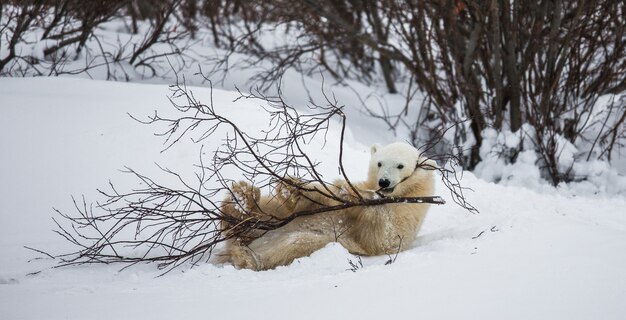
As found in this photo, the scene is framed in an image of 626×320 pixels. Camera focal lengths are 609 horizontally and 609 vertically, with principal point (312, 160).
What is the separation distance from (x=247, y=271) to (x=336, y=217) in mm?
743

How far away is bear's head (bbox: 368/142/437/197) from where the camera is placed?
12.2ft

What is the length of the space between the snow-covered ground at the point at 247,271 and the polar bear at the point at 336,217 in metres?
0.14

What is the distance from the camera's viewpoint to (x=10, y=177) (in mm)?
3893

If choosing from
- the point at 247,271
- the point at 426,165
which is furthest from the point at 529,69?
the point at 247,271

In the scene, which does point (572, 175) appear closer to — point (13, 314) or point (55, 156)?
point (55, 156)

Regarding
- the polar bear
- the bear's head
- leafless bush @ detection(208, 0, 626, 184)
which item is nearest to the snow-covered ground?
the polar bear

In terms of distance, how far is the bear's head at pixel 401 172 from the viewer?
3711 mm

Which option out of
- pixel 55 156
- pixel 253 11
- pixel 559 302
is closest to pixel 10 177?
pixel 55 156

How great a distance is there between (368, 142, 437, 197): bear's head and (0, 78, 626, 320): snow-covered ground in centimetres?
34

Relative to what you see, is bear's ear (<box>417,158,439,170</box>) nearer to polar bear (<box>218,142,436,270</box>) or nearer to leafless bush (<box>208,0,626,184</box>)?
polar bear (<box>218,142,436,270</box>)

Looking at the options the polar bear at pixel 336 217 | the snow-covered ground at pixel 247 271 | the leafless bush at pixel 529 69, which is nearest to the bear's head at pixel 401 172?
the polar bear at pixel 336 217

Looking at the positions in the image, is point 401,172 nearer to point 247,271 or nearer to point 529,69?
point 247,271

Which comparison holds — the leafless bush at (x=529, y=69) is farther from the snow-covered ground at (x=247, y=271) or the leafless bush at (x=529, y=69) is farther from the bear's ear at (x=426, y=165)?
the bear's ear at (x=426, y=165)

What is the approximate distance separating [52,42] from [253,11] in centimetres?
348
